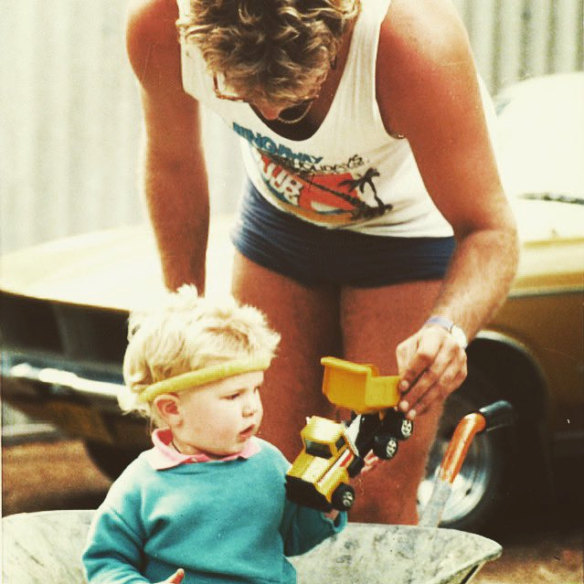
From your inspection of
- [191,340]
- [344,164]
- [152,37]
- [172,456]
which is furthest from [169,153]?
[172,456]

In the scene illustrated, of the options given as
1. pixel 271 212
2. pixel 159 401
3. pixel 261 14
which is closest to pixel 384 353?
pixel 271 212

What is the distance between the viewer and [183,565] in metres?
2.00

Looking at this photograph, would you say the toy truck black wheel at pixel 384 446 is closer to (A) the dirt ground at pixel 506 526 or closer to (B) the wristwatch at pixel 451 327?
(B) the wristwatch at pixel 451 327

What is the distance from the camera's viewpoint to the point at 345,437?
1.97m

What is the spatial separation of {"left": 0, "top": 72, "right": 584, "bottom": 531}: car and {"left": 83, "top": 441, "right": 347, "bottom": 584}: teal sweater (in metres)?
0.70

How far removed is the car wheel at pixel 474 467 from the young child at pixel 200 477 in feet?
3.18

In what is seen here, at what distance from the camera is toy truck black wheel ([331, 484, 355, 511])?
6.36ft

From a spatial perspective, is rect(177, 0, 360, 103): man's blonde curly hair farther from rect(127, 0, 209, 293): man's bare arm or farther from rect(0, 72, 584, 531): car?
rect(0, 72, 584, 531): car

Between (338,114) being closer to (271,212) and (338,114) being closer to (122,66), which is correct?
(271,212)

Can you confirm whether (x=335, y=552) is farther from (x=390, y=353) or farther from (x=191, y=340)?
(x=191, y=340)

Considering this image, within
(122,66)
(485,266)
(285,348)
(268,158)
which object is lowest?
(285,348)

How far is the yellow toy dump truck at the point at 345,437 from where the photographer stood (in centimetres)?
194

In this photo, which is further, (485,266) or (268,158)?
(268,158)

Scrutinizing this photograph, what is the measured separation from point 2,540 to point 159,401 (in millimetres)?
446
